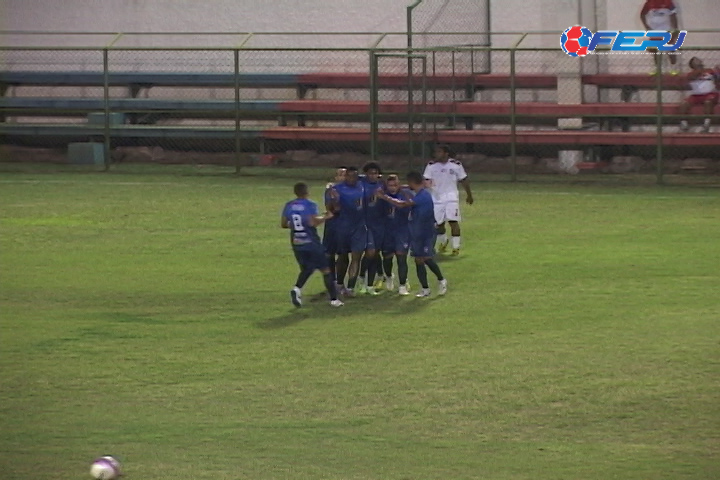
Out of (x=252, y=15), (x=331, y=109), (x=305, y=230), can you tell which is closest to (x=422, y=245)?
(x=305, y=230)

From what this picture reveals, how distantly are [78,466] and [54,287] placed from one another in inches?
328

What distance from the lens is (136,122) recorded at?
3575 cm

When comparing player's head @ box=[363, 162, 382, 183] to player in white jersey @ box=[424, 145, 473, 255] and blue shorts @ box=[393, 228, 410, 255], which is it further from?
player in white jersey @ box=[424, 145, 473, 255]

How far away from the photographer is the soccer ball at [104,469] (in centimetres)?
960

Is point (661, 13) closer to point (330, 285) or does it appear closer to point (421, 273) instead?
point (421, 273)

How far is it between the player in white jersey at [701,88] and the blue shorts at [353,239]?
14789mm

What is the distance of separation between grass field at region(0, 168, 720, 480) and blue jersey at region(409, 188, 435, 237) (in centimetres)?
90

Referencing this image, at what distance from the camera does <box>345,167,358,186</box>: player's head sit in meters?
17.1

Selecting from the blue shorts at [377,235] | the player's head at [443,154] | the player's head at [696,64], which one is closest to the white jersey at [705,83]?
the player's head at [696,64]

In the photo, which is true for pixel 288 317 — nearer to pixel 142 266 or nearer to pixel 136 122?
pixel 142 266

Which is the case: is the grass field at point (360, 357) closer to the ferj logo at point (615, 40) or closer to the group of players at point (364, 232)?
the group of players at point (364, 232)

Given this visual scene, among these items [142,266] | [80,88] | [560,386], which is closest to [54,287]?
Result: [142,266]

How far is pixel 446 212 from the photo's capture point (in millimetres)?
20344

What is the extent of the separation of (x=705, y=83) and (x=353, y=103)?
8.05 metres
